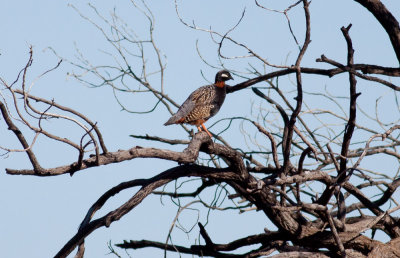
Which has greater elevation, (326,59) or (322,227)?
(326,59)

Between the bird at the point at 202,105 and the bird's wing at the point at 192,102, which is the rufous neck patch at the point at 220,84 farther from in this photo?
the bird's wing at the point at 192,102

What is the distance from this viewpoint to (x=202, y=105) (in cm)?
748

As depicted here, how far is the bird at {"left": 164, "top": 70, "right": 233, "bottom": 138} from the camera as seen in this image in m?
7.19

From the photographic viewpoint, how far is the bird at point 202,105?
7188 millimetres

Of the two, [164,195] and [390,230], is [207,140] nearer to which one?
[164,195]

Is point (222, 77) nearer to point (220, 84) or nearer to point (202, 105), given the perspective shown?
point (220, 84)

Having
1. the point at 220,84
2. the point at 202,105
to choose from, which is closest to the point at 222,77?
the point at 220,84

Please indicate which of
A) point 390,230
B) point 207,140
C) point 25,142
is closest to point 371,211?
point 390,230

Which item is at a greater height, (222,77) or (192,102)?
(222,77)

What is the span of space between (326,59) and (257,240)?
178 centimetres

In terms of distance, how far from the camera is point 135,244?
19.2 ft

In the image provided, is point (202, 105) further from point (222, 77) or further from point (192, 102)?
point (222, 77)

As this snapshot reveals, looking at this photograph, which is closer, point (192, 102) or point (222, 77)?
point (192, 102)

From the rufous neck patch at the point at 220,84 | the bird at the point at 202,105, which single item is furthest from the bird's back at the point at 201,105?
the rufous neck patch at the point at 220,84
